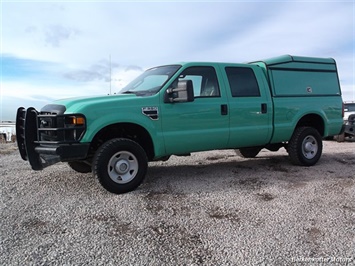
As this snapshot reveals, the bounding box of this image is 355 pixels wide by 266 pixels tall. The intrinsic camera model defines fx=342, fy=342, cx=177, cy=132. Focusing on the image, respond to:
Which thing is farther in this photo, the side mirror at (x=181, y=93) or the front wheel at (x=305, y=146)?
the front wheel at (x=305, y=146)

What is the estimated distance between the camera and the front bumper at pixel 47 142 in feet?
14.8

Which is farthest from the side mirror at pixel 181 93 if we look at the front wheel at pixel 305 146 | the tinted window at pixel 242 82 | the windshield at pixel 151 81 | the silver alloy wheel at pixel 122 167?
the front wheel at pixel 305 146

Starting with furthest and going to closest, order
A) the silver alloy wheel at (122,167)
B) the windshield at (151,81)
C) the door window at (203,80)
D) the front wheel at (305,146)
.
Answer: the front wheel at (305,146) < the door window at (203,80) < the windshield at (151,81) < the silver alloy wheel at (122,167)

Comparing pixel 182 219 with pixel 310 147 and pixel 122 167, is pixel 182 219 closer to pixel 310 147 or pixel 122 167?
pixel 122 167

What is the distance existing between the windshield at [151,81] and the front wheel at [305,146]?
9.26 feet

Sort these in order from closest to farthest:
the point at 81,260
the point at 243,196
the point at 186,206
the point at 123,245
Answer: the point at 81,260 → the point at 123,245 → the point at 186,206 → the point at 243,196

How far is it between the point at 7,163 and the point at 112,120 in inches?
138

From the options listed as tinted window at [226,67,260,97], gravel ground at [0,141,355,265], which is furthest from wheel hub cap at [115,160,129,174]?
tinted window at [226,67,260,97]

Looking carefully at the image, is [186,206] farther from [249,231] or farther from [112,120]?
[112,120]

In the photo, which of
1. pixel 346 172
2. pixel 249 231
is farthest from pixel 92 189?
pixel 346 172

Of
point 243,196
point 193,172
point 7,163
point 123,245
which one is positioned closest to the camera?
point 123,245

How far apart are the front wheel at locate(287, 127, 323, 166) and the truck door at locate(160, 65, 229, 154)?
1.69 meters

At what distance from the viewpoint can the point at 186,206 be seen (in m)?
4.27

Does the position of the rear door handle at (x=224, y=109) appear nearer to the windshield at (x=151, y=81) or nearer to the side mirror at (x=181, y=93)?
the side mirror at (x=181, y=93)
